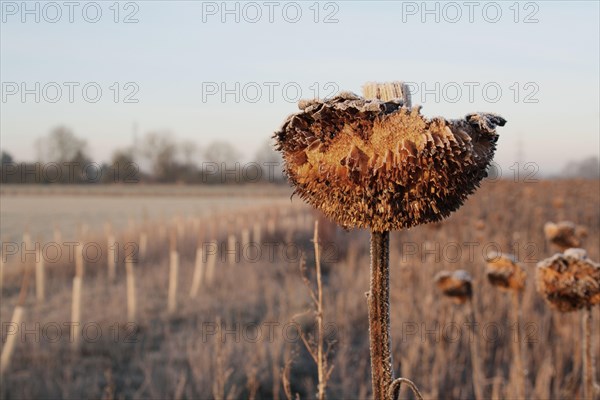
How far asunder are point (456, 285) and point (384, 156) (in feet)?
6.52

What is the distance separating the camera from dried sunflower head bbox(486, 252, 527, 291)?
2.68 metres

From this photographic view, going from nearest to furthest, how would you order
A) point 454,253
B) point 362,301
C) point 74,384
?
point 74,384
point 362,301
point 454,253

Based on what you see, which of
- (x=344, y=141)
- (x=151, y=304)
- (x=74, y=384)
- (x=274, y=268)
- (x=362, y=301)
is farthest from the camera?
(x=274, y=268)

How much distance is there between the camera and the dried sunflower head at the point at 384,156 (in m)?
0.96

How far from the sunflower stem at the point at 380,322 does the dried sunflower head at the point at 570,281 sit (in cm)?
137

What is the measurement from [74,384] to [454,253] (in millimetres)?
5213

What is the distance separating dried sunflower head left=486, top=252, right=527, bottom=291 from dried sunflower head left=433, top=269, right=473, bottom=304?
0.39 feet

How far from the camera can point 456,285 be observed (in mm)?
2820

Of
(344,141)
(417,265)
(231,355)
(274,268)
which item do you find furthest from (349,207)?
(274,268)

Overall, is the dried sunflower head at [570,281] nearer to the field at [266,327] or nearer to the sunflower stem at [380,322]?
the field at [266,327]

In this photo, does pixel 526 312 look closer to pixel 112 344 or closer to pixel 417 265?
pixel 417 265

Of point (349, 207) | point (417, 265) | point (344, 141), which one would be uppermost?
point (344, 141)

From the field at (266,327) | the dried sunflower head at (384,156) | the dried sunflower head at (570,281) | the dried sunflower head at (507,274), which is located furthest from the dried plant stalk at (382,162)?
the dried sunflower head at (507,274)

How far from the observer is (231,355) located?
4664 millimetres
